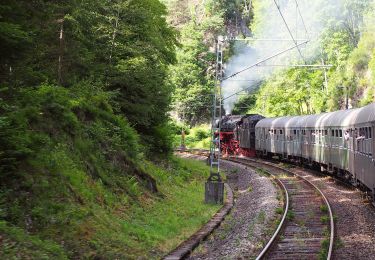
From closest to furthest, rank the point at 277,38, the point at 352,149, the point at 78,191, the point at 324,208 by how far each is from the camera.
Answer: the point at 78,191
the point at 324,208
the point at 352,149
the point at 277,38

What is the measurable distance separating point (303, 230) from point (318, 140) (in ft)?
52.0

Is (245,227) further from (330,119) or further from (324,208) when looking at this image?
(330,119)

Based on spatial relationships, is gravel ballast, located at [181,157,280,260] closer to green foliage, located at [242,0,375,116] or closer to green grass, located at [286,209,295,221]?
green grass, located at [286,209,295,221]

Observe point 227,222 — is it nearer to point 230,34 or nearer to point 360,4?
point 360,4

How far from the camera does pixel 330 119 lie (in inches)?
1036

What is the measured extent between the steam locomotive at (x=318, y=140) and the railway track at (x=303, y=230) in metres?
1.77

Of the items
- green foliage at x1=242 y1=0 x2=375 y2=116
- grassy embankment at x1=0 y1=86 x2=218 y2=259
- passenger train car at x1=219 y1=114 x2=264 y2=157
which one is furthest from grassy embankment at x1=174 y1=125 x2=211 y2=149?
grassy embankment at x1=0 y1=86 x2=218 y2=259

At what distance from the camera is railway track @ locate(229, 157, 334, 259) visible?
11.7 m

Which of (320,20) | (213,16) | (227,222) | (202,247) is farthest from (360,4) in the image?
(202,247)

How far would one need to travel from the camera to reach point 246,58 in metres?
80.1

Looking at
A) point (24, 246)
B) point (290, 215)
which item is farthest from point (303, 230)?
point (24, 246)

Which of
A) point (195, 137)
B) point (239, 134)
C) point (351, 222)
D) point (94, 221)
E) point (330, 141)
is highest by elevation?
point (239, 134)

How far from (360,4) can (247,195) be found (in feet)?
129

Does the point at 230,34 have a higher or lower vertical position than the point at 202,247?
higher
